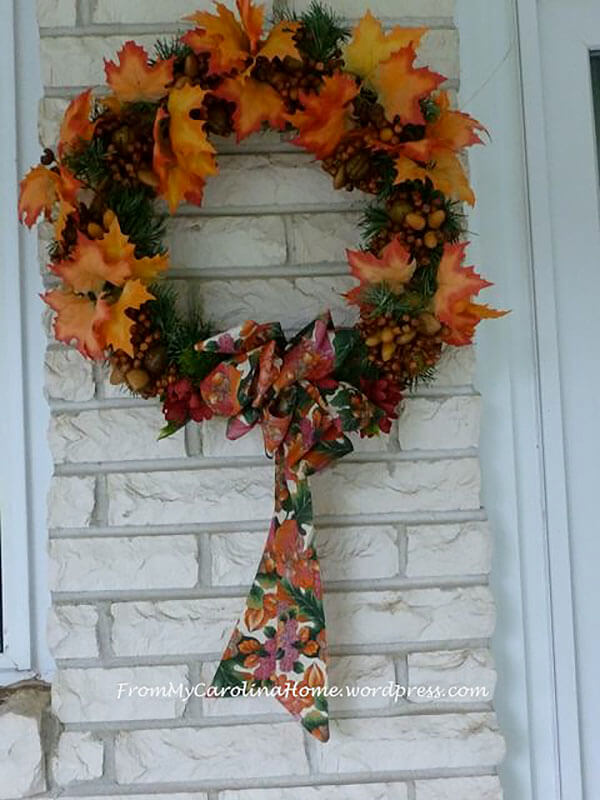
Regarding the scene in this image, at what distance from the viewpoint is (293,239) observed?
930mm

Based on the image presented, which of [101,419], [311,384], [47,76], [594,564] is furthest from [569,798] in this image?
[47,76]

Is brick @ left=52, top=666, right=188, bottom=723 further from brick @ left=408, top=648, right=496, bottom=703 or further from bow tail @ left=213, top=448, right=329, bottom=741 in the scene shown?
brick @ left=408, top=648, right=496, bottom=703

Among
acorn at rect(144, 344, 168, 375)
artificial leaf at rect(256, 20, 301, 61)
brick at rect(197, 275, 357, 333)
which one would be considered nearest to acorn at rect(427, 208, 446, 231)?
brick at rect(197, 275, 357, 333)

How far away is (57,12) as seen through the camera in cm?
92

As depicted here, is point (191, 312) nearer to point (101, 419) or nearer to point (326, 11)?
point (101, 419)

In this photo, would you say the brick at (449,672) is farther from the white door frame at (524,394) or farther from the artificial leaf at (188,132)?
the artificial leaf at (188,132)

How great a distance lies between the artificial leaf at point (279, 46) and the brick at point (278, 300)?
0.81 feet

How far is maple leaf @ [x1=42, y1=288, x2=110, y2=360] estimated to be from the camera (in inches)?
32.4

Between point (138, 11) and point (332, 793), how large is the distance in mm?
964

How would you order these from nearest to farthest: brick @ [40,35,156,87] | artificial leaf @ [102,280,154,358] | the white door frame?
artificial leaf @ [102,280,154,358]
brick @ [40,35,156,87]
the white door frame

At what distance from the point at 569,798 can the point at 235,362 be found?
731 mm

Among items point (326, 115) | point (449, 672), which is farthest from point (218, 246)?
point (449, 672)

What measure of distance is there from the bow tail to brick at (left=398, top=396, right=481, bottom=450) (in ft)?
0.50

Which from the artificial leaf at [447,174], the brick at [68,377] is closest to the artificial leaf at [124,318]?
the brick at [68,377]
